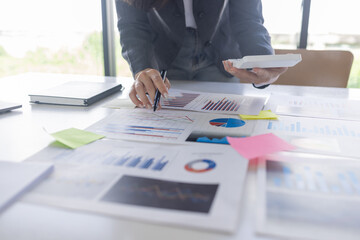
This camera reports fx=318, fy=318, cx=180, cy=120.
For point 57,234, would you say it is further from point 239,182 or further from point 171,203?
point 239,182

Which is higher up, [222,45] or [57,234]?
[222,45]

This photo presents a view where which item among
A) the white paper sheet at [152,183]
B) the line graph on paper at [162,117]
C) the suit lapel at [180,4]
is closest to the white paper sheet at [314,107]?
the line graph on paper at [162,117]

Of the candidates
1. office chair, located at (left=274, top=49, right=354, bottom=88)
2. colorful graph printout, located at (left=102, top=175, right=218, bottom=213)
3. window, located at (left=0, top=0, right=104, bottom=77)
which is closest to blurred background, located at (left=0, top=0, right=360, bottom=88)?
window, located at (left=0, top=0, right=104, bottom=77)

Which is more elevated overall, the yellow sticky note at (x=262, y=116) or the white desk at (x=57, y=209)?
Result: the yellow sticky note at (x=262, y=116)

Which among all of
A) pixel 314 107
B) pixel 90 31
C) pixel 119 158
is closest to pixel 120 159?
pixel 119 158

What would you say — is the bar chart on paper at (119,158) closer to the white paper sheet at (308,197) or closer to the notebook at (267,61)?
the white paper sheet at (308,197)

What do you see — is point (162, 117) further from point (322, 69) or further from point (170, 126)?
point (322, 69)

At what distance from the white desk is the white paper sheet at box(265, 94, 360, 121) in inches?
3.6

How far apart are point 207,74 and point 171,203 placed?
3.29ft

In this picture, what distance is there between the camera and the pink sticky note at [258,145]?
53 centimetres

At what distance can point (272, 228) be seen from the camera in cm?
34

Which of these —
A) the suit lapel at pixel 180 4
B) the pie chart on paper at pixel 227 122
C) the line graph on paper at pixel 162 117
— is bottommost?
the line graph on paper at pixel 162 117

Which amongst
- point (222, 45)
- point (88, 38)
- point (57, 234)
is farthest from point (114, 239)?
point (88, 38)

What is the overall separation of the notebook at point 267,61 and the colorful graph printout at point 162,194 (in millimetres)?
473
